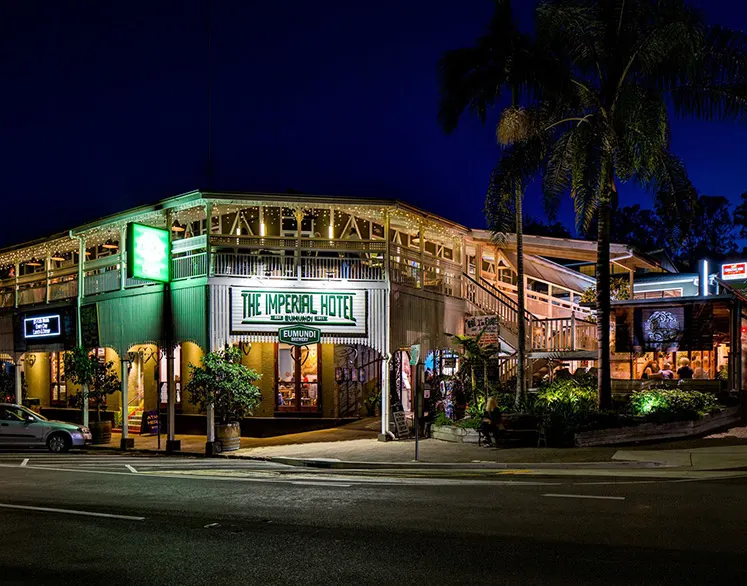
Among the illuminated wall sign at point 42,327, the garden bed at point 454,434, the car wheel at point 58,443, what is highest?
the illuminated wall sign at point 42,327

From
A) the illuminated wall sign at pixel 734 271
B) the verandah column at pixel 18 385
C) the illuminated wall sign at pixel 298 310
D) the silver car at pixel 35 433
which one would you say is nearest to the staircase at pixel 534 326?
the illuminated wall sign at pixel 298 310

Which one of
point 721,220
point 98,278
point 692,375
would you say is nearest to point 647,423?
point 692,375

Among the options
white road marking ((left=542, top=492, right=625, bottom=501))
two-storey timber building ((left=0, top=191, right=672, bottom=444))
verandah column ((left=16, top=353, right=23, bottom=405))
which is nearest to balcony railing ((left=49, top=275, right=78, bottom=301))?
two-storey timber building ((left=0, top=191, right=672, bottom=444))

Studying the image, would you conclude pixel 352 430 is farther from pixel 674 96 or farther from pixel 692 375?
pixel 674 96

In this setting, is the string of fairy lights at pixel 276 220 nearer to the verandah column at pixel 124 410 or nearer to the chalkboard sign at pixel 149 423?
the verandah column at pixel 124 410

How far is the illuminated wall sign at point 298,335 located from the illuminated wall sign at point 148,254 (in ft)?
11.9

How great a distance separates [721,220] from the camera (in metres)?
64.2

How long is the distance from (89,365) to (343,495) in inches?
603

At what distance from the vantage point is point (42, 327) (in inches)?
1116

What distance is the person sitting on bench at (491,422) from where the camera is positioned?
59.1ft

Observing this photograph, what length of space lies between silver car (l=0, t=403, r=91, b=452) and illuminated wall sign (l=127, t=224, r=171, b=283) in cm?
505

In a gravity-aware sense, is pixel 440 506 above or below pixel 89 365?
below

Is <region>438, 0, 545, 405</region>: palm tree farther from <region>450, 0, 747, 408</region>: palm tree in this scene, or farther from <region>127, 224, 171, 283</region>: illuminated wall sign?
<region>127, 224, 171, 283</region>: illuminated wall sign

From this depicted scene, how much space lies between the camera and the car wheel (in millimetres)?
21500
